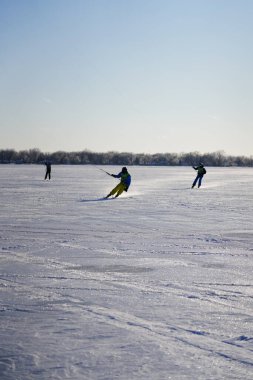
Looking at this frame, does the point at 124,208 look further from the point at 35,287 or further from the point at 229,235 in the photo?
the point at 35,287

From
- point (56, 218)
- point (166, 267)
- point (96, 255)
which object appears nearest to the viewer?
point (166, 267)

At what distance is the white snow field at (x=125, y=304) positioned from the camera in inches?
110

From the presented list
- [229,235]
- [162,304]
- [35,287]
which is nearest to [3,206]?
[229,235]

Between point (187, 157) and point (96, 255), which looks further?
point (187, 157)

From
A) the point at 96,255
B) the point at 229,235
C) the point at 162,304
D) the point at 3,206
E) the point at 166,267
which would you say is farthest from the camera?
A: the point at 3,206

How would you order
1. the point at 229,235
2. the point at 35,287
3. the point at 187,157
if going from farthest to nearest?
the point at 187,157
the point at 229,235
the point at 35,287

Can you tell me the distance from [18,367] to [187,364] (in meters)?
1.03

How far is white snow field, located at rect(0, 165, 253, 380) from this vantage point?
2.80 meters

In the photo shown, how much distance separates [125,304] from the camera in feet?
13.3

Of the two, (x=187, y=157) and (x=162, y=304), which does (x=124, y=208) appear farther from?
(x=187, y=157)

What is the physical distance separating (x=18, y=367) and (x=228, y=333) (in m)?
1.52

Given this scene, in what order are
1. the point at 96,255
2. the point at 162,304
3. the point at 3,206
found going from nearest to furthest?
the point at 162,304, the point at 96,255, the point at 3,206

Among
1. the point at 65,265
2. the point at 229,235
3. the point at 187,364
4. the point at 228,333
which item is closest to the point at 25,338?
the point at 187,364

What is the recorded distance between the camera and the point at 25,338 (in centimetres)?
323
